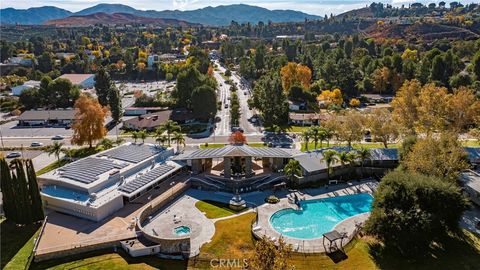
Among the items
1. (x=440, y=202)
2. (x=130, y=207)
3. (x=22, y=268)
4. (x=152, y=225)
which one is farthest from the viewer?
(x=130, y=207)

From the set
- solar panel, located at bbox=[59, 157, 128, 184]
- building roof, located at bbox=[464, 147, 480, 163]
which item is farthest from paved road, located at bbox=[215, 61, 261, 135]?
building roof, located at bbox=[464, 147, 480, 163]

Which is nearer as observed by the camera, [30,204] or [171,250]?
[171,250]

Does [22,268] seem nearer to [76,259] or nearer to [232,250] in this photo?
[76,259]

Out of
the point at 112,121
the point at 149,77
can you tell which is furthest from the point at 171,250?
the point at 149,77

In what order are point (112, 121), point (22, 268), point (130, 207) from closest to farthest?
point (22, 268), point (130, 207), point (112, 121)

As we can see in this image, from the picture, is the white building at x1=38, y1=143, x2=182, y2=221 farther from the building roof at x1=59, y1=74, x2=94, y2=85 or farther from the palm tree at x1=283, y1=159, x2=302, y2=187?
the building roof at x1=59, y1=74, x2=94, y2=85

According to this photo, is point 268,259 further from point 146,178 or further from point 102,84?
point 102,84
